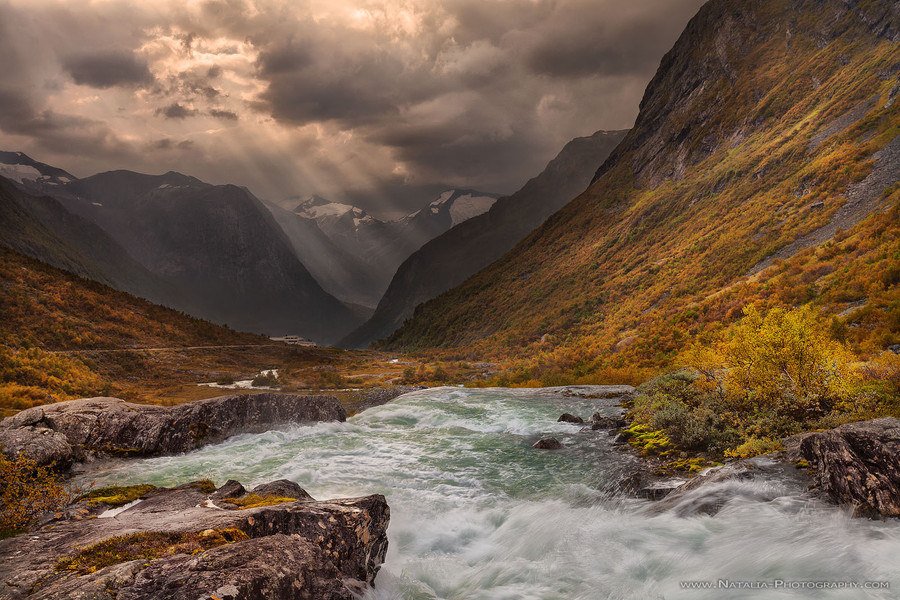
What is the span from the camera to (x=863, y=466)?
35.6 feet

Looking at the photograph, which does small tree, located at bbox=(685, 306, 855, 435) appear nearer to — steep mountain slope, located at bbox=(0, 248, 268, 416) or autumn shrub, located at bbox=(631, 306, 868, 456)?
autumn shrub, located at bbox=(631, 306, 868, 456)

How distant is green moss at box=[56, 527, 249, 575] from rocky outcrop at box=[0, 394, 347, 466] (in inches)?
499

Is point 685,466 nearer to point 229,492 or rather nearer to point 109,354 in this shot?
point 229,492

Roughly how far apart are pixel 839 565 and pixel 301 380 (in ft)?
173

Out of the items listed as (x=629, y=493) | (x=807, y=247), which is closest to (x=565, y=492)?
(x=629, y=493)

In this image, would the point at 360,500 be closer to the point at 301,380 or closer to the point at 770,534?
the point at 770,534

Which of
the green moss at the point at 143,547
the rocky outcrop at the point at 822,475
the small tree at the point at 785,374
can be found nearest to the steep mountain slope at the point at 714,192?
the small tree at the point at 785,374

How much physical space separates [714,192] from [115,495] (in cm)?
8732

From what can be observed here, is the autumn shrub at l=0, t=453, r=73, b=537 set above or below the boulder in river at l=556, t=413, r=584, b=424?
above

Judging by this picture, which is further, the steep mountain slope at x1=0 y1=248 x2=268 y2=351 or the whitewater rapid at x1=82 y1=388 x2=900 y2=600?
the steep mountain slope at x1=0 y1=248 x2=268 y2=351

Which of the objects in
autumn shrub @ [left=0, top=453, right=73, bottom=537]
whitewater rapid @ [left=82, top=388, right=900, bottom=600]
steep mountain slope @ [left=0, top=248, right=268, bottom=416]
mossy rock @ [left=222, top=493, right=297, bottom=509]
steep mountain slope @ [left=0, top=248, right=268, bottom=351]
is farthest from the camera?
steep mountain slope @ [left=0, top=248, right=268, bottom=351]

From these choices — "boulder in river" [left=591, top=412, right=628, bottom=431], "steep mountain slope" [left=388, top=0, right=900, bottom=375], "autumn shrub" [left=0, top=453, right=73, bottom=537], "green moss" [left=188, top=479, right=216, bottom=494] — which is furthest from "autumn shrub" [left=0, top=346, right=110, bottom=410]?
"steep mountain slope" [left=388, top=0, right=900, bottom=375]

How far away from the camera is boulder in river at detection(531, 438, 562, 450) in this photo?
22.0 m

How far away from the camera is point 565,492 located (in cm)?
1590
